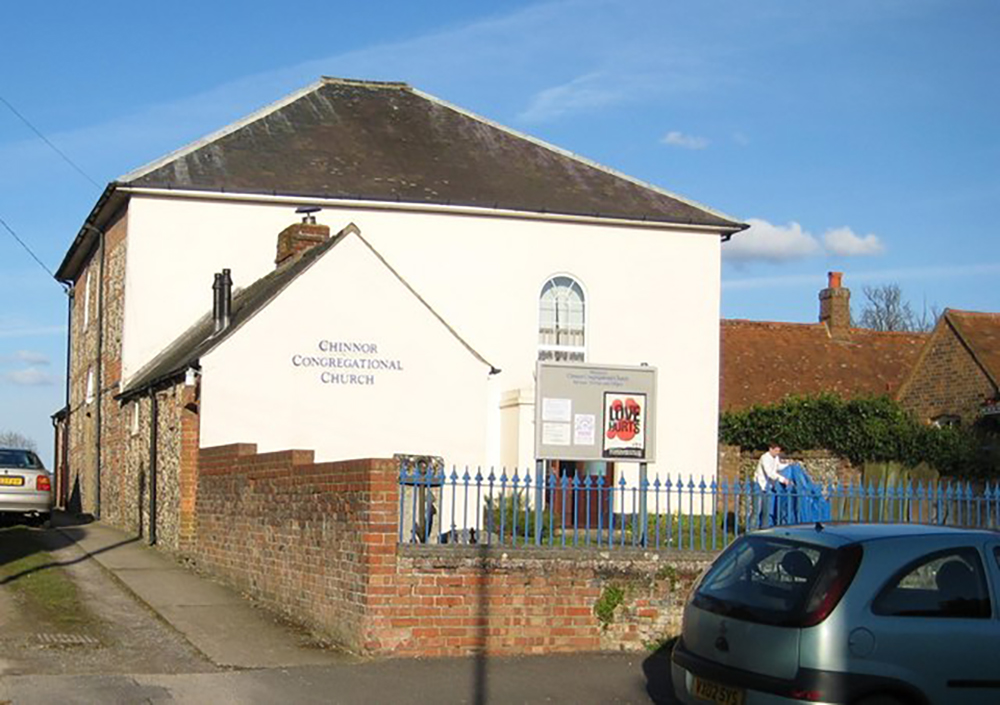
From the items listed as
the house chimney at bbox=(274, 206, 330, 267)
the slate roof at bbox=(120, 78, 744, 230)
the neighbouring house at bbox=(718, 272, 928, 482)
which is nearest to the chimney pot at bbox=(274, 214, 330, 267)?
the house chimney at bbox=(274, 206, 330, 267)

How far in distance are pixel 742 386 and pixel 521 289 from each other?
10407mm

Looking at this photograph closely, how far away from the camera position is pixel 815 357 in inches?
1511

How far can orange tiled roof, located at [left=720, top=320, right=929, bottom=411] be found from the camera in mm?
36875

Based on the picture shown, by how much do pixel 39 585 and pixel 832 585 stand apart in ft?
35.6

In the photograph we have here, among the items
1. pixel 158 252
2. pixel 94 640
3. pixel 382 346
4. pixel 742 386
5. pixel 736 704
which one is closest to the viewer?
pixel 736 704

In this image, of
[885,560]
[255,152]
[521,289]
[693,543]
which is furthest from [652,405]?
[255,152]

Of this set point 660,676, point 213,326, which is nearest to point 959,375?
point 213,326

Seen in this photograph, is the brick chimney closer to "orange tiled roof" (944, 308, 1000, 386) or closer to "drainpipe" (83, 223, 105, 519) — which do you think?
"orange tiled roof" (944, 308, 1000, 386)

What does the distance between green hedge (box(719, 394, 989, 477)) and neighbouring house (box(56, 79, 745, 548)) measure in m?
3.42

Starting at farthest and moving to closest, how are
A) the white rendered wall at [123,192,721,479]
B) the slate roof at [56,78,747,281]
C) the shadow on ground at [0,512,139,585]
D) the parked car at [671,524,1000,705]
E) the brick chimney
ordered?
the brick chimney
the slate roof at [56,78,747,281]
the white rendered wall at [123,192,721,479]
the shadow on ground at [0,512,139,585]
the parked car at [671,524,1000,705]

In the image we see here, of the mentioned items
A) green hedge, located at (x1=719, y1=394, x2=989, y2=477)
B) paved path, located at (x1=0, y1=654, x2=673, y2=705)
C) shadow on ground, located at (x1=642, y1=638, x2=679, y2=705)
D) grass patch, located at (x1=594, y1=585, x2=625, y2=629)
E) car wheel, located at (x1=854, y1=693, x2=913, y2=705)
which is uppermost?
green hedge, located at (x1=719, y1=394, x2=989, y2=477)

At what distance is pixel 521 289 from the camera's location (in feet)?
94.1

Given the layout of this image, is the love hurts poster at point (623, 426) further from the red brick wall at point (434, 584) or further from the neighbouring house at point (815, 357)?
the neighbouring house at point (815, 357)

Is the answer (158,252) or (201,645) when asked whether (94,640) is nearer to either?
(201,645)
